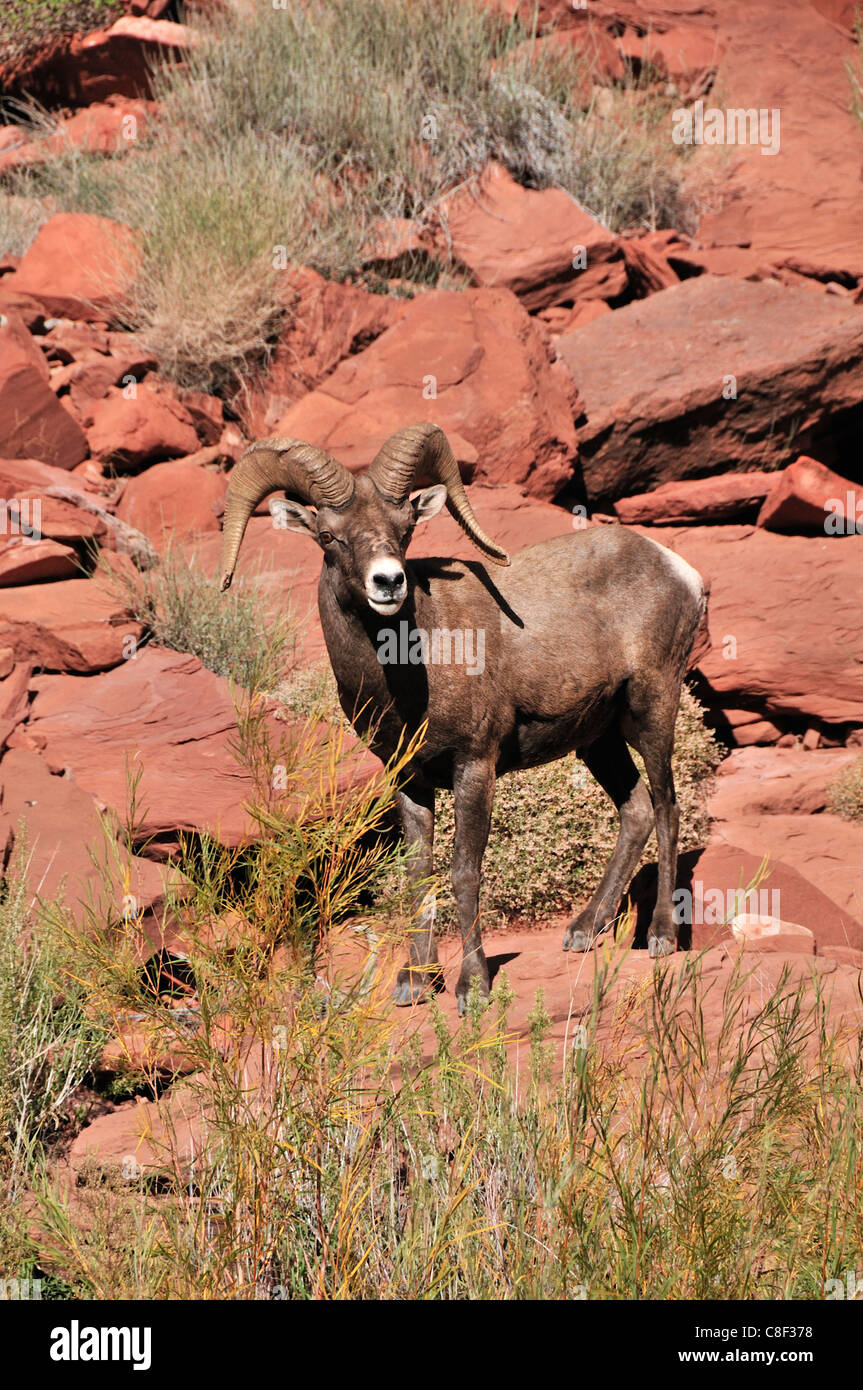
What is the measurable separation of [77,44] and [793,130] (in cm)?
900

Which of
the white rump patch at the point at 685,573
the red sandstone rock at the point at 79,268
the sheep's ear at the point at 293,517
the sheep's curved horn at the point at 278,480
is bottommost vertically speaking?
the white rump patch at the point at 685,573

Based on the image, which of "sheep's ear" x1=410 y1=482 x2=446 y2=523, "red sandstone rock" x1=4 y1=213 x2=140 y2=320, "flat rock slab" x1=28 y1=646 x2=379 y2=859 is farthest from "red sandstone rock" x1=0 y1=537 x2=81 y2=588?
"red sandstone rock" x1=4 y1=213 x2=140 y2=320

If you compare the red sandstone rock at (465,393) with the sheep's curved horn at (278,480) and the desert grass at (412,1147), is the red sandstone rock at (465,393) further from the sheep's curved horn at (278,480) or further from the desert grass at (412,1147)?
the desert grass at (412,1147)

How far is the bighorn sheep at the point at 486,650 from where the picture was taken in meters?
5.41

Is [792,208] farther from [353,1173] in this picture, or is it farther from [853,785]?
[353,1173]

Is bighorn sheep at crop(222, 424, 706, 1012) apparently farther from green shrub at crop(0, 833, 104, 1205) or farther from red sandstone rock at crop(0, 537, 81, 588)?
red sandstone rock at crop(0, 537, 81, 588)

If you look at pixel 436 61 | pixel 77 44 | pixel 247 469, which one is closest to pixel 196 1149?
pixel 247 469

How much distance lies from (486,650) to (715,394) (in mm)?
5649

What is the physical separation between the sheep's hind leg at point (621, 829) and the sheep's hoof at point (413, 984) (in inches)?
35.8

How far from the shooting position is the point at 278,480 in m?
5.55

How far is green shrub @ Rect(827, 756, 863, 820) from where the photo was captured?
8922 millimetres

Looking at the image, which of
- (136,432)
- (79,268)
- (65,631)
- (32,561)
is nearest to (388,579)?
(65,631)

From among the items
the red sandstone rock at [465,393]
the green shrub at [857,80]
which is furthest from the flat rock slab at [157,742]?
the green shrub at [857,80]

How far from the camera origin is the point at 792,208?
1492cm
